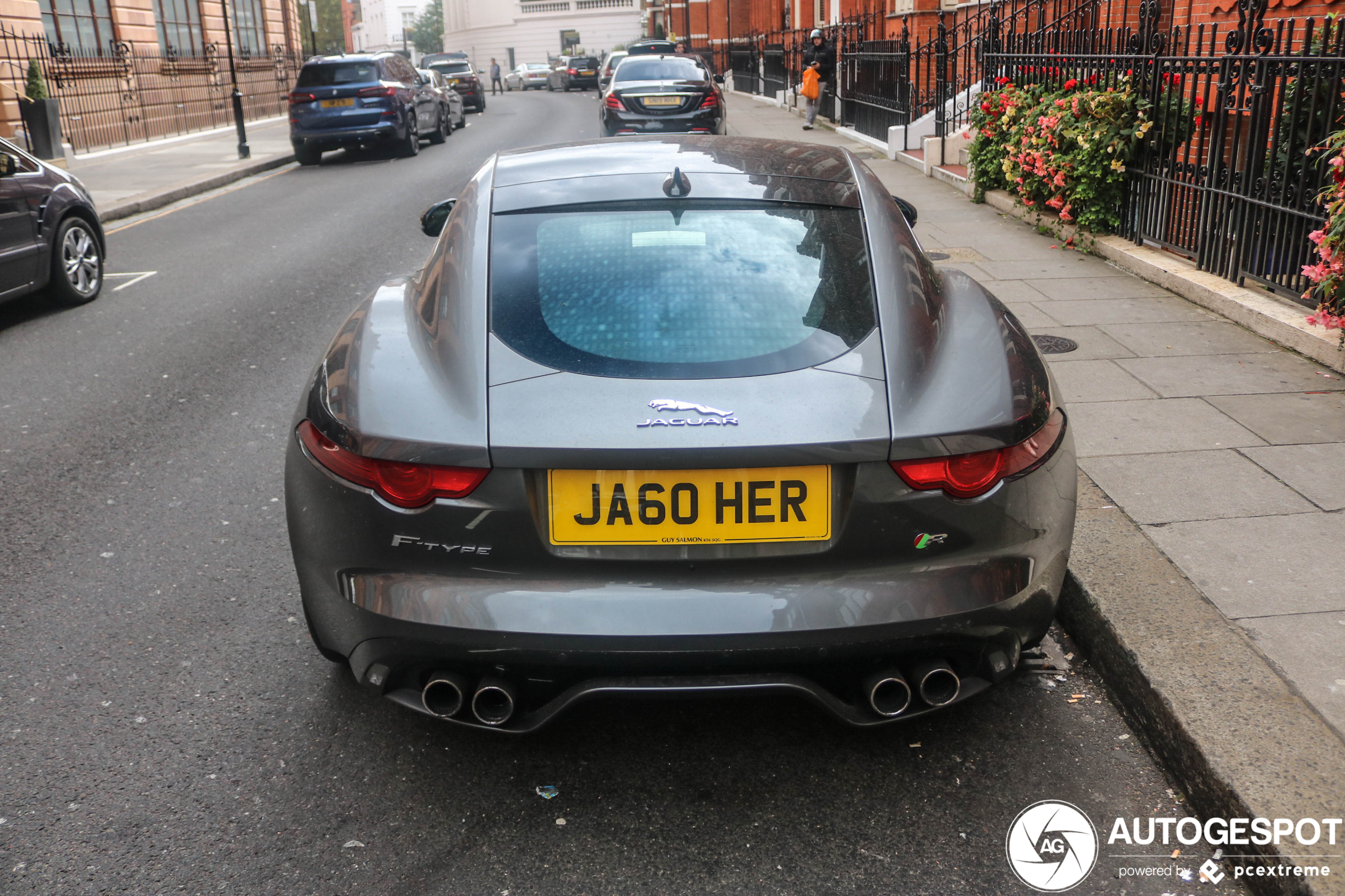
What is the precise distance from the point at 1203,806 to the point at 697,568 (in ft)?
4.30

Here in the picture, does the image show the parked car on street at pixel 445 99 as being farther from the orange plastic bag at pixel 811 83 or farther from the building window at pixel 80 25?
the orange plastic bag at pixel 811 83

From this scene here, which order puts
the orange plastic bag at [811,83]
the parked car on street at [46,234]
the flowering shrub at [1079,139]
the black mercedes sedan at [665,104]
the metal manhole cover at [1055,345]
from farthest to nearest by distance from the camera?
the orange plastic bag at [811,83], the black mercedes sedan at [665,104], the flowering shrub at [1079,139], the parked car on street at [46,234], the metal manhole cover at [1055,345]

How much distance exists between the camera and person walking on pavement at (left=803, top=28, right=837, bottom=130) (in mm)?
23375

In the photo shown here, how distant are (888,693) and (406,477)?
3.90 feet

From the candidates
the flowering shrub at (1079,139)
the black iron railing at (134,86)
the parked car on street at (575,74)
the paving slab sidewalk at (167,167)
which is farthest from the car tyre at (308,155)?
the parked car on street at (575,74)

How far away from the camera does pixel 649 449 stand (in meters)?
2.46

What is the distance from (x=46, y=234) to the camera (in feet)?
28.3

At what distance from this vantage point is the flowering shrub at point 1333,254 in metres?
5.66

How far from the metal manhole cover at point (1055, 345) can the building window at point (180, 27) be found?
26.8 meters

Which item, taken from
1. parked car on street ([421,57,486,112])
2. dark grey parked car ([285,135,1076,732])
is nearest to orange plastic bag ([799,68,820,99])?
parked car on street ([421,57,486,112])

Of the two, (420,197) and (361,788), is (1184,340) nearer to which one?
(361,788)

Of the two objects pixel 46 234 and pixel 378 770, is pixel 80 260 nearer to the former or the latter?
pixel 46 234

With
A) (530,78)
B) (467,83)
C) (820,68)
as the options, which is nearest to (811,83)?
(820,68)

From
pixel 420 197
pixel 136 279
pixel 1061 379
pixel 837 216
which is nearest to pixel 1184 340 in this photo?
pixel 1061 379
